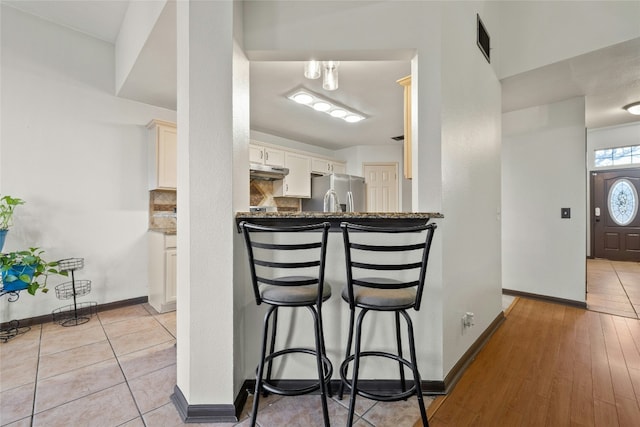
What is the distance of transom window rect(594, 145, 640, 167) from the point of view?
5211 millimetres

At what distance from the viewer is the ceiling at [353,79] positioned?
243 centimetres

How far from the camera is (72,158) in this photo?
2.84 meters

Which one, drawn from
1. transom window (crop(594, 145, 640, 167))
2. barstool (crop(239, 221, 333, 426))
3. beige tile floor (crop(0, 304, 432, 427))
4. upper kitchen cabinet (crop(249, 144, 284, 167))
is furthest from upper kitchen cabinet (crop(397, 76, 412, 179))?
transom window (crop(594, 145, 640, 167))

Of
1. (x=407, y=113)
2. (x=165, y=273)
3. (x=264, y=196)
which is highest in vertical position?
(x=407, y=113)

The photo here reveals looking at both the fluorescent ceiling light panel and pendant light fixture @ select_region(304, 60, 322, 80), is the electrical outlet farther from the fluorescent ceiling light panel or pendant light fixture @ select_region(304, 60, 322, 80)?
the fluorescent ceiling light panel

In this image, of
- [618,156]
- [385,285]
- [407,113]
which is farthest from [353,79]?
[618,156]

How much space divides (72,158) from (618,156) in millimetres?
8798

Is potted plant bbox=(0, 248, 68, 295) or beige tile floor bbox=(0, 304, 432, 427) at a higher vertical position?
potted plant bbox=(0, 248, 68, 295)

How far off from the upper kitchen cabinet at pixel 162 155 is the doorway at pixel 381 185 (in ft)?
11.9

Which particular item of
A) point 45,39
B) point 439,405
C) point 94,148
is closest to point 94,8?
point 45,39

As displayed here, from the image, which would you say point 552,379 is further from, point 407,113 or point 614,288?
point 614,288

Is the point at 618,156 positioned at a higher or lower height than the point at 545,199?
higher

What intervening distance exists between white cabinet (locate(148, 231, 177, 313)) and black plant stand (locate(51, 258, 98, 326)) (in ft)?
2.10

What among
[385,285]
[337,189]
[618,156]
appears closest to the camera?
[385,285]
